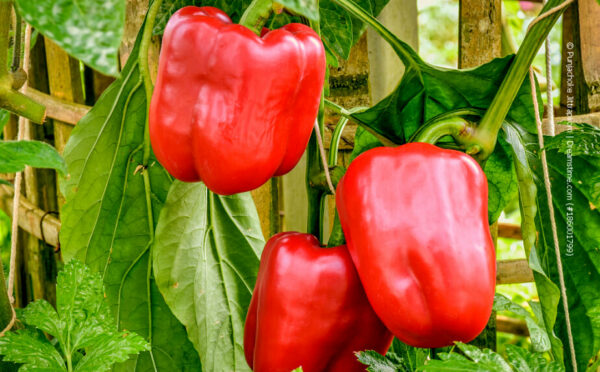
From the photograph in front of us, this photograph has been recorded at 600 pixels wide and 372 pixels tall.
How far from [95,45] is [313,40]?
25cm

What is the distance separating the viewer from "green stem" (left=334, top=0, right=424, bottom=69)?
25.1 inches

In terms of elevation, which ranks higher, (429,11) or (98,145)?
(429,11)

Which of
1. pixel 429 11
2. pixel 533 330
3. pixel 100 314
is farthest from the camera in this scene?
pixel 429 11

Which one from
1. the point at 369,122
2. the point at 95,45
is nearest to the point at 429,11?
the point at 369,122

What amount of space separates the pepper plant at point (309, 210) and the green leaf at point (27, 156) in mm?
75

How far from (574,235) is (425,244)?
1.00ft

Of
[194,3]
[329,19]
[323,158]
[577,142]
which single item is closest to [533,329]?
[577,142]

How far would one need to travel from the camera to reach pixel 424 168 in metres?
0.51

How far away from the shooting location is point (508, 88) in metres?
0.60

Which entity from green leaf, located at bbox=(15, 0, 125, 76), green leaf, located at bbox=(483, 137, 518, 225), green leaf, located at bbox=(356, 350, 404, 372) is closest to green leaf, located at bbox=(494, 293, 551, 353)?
green leaf, located at bbox=(483, 137, 518, 225)

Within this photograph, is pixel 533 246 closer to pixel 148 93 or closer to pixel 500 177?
pixel 500 177

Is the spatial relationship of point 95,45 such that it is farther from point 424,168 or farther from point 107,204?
point 107,204

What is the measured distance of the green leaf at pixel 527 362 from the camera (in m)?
0.57

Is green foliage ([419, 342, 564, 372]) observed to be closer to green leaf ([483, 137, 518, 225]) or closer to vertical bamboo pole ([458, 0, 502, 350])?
green leaf ([483, 137, 518, 225])
